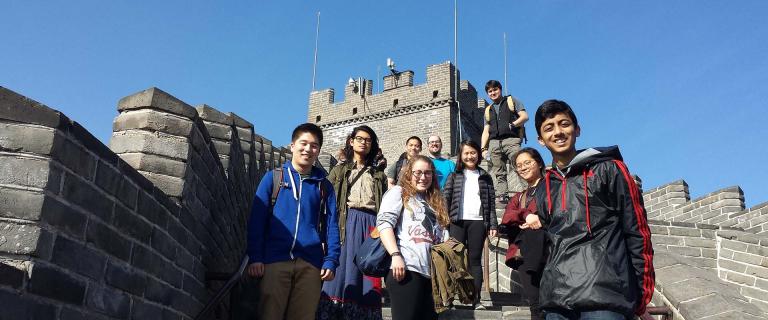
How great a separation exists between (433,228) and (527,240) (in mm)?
760

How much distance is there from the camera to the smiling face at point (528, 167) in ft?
18.6

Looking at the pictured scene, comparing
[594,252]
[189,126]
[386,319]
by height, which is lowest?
[386,319]

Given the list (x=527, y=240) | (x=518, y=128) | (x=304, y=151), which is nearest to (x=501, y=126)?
(x=518, y=128)

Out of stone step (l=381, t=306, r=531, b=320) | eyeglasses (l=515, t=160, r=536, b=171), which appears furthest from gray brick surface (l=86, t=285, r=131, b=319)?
eyeglasses (l=515, t=160, r=536, b=171)

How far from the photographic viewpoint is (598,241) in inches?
107

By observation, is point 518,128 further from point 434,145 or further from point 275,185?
point 275,185

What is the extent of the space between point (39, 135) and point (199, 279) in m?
2.06

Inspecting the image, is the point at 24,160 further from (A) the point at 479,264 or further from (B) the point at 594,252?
(A) the point at 479,264

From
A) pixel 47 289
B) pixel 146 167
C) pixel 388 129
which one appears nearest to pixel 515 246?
pixel 146 167

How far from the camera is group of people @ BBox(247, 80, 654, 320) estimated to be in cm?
271

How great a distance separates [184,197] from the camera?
4.04 meters

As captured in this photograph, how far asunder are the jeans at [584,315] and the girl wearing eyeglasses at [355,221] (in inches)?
72.4

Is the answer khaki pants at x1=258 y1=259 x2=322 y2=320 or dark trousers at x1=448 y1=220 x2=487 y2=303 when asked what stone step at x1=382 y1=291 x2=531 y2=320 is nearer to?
dark trousers at x1=448 y1=220 x2=487 y2=303

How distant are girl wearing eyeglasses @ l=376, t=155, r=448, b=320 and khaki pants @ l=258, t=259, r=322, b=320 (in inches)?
18.8
